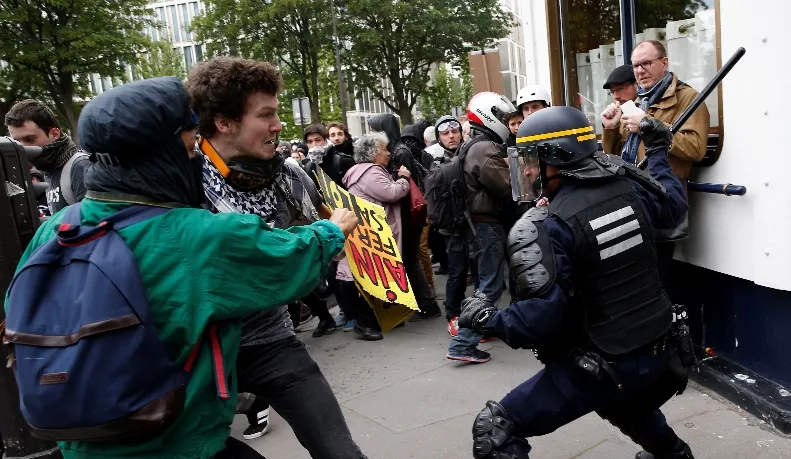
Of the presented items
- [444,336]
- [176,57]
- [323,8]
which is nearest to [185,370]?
[444,336]

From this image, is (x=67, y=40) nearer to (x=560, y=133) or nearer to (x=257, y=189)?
(x=257, y=189)

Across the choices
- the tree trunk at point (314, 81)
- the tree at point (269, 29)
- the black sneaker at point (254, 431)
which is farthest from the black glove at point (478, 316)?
the tree trunk at point (314, 81)

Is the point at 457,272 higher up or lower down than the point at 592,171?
lower down

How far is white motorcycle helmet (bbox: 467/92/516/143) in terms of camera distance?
5.18m

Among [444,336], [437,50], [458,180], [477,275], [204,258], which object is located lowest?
[444,336]

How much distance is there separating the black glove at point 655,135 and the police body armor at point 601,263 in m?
0.74

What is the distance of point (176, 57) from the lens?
40.7m

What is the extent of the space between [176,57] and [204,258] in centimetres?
4236

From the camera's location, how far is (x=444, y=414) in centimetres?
418

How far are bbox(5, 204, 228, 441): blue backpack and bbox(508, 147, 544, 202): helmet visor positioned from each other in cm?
158

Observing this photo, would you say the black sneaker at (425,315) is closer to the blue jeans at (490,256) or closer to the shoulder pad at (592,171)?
the blue jeans at (490,256)

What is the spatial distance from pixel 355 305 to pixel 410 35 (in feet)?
87.0

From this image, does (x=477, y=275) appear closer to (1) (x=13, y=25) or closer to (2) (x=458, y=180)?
(2) (x=458, y=180)

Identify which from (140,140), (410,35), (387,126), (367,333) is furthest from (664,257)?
(410,35)
